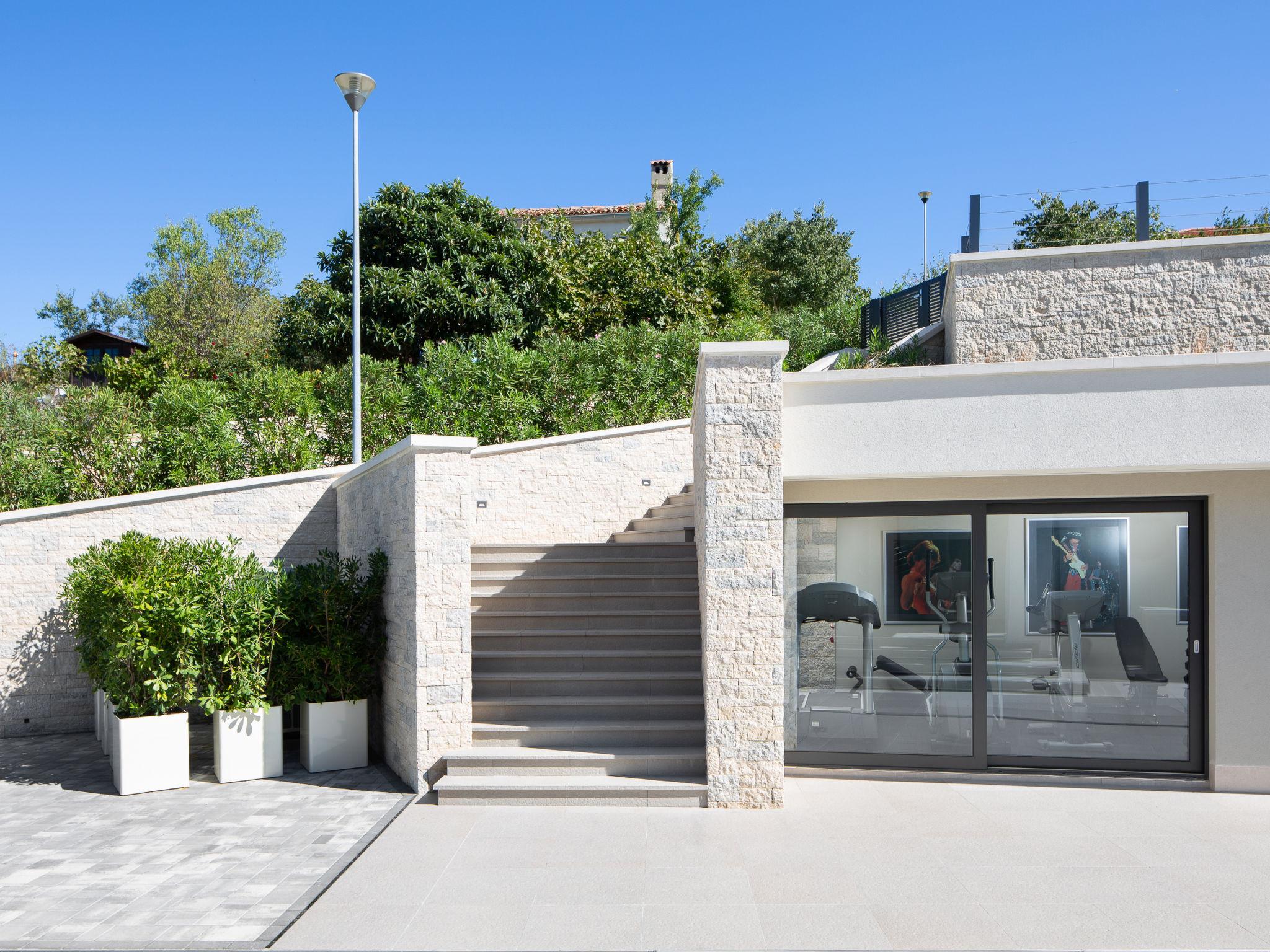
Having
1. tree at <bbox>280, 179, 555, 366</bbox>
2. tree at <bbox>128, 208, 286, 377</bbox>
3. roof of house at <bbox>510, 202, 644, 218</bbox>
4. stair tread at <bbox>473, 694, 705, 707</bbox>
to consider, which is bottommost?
stair tread at <bbox>473, 694, 705, 707</bbox>

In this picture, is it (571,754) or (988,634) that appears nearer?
(571,754)

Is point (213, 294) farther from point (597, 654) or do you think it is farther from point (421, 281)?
point (597, 654)

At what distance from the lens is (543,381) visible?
510 inches

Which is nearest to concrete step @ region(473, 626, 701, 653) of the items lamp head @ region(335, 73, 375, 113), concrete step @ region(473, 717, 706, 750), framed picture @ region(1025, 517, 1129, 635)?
concrete step @ region(473, 717, 706, 750)

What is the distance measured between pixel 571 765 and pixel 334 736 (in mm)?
2264

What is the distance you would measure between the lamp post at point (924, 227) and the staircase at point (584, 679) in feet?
81.6

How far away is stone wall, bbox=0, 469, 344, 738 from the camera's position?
8836mm

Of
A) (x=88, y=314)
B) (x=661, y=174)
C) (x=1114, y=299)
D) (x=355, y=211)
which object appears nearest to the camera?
(x=355, y=211)

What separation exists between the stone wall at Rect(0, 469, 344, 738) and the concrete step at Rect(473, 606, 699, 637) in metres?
3.20

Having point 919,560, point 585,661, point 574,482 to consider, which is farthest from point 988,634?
point 574,482

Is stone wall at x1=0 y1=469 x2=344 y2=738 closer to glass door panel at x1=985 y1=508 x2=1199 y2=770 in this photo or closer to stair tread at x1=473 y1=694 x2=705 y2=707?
stair tread at x1=473 y1=694 x2=705 y2=707

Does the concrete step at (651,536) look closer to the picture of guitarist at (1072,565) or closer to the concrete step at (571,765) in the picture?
the concrete step at (571,765)

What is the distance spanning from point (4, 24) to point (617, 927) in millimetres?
15792

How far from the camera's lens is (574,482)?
37.3 ft
